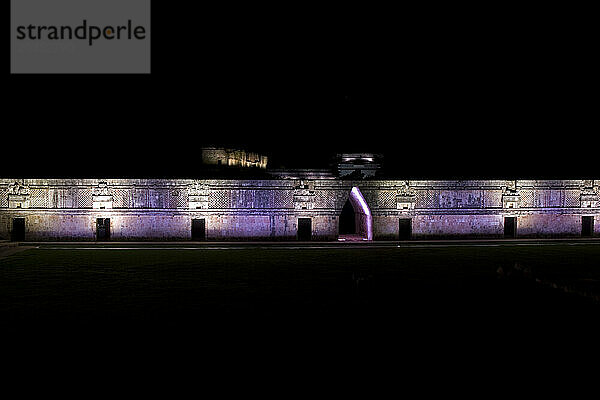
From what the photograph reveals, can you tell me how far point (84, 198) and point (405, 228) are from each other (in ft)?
48.0

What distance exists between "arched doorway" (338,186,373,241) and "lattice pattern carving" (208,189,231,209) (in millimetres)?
5786

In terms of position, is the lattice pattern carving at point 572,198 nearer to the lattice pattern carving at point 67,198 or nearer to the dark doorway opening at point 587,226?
the dark doorway opening at point 587,226

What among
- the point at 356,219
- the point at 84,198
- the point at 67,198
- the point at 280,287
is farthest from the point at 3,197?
the point at 356,219

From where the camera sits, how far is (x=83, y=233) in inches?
895

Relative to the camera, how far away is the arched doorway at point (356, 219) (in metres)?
24.0

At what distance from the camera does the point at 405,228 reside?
24.3 metres

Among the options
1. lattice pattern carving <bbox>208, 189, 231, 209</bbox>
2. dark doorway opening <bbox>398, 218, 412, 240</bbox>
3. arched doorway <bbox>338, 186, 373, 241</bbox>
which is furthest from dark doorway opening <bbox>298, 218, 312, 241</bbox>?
dark doorway opening <bbox>398, 218, 412, 240</bbox>

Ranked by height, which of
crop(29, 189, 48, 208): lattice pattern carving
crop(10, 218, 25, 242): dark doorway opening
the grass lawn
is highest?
crop(29, 189, 48, 208): lattice pattern carving

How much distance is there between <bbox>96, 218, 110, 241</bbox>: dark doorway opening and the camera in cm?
2288

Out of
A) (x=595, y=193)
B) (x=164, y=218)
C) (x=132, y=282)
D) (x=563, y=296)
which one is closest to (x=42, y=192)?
(x=164, y=218)

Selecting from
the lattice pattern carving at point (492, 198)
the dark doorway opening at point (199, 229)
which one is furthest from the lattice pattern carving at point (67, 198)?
the lattice pattern carving at point (492, 198)

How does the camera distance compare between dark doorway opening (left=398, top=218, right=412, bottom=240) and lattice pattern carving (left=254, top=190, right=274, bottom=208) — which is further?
dark doorway opening (left=398, top=218, right=412, bottom=240)

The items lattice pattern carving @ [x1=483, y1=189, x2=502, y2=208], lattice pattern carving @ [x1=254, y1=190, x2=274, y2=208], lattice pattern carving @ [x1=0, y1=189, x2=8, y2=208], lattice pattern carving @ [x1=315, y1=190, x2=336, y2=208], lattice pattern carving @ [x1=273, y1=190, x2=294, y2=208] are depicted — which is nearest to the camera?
lattice pattern carving @ [x1=0, y1=189, x2=8, y2=208]

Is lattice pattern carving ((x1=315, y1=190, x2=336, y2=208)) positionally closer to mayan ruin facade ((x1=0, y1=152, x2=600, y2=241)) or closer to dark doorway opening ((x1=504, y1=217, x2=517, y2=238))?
mayan ruin facade ((x1=0, y1=152, x2=600, y2=241))
